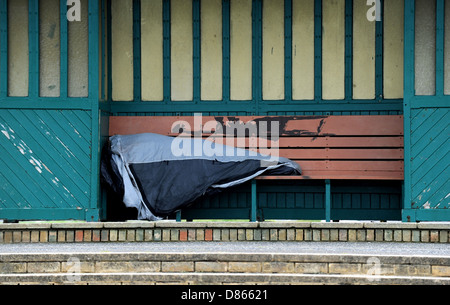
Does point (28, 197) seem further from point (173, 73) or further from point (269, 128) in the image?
point (269, 128)

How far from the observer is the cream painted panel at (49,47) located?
11.0 meters

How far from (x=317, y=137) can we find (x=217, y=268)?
3.51 metres

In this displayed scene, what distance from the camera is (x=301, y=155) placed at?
450 inches

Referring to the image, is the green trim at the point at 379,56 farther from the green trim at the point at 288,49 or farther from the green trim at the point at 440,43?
the green trim at the point at 288,49

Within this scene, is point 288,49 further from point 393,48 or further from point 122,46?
point 122,46

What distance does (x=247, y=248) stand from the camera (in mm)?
9391

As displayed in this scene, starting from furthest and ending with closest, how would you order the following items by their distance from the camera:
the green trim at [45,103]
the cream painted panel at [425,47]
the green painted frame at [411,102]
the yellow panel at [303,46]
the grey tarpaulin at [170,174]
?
the yellow panel at [303,46] → the grey tarpaulin at [170,174] → the green trim at [45,103] → the cream painted panel at [425,47] → the green painted frame at [411,102]

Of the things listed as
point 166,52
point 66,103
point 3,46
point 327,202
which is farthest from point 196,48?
point 327,202

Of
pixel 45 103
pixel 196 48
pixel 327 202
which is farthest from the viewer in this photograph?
pixel 196 48

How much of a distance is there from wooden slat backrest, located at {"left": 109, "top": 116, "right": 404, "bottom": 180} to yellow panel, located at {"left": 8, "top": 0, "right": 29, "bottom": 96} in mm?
1425

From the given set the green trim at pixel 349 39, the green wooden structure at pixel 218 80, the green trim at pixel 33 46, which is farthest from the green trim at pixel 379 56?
the green trim at pixel 33 46

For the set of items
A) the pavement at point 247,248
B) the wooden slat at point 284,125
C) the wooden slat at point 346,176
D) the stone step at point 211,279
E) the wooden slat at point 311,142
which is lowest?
the stone step at point 211,279

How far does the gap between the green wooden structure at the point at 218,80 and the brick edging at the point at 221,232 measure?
45cm

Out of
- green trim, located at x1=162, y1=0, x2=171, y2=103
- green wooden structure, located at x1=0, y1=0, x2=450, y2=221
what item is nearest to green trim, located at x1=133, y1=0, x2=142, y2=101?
green wooden structure, located at x1=0, y1=0, x2=450, y2=221
